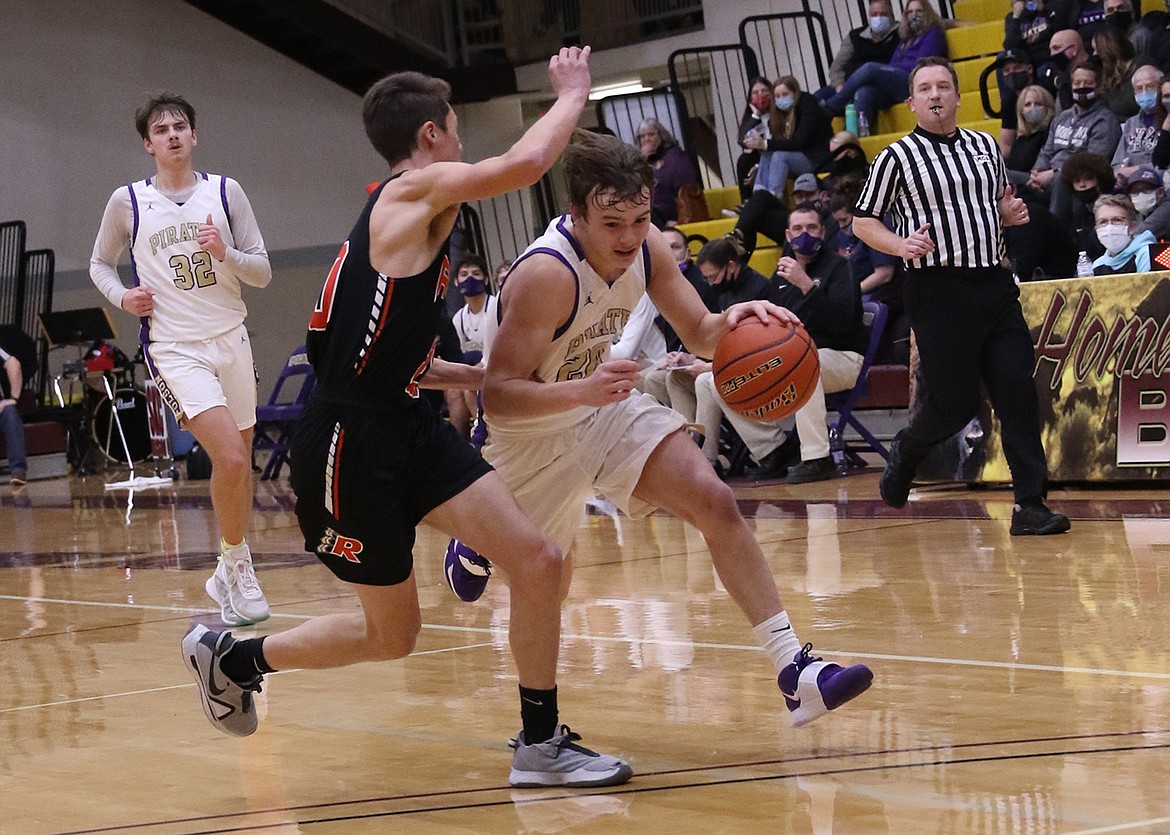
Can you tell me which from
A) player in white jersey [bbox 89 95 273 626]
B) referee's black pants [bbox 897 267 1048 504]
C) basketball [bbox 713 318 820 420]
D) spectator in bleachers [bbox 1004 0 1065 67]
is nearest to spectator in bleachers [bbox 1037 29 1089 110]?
spectator in bleachers [bbox 1004 0 1065 67]

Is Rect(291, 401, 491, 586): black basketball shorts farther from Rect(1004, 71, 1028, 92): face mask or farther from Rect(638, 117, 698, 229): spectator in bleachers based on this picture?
Rect(638, 117, 698, 229): spectator in bleachers

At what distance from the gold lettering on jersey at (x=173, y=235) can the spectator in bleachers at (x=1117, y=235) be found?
5104 millimetres

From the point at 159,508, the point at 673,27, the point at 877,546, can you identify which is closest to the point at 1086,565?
the point at 877,546

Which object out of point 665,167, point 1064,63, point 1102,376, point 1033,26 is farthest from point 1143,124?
point 665,167

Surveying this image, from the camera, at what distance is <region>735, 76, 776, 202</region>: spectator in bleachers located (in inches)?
550

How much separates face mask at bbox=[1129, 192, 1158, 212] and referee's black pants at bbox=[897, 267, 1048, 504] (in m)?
3.36

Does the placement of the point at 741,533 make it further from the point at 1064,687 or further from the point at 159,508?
the point at 159,508

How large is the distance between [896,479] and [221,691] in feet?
14.3

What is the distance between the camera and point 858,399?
10414 mm

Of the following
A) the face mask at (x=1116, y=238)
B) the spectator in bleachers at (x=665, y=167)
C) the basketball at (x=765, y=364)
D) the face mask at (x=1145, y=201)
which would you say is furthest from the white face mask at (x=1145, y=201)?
the basketball at (x=765, y=364)

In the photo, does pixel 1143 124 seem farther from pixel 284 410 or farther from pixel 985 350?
pixel 284 410

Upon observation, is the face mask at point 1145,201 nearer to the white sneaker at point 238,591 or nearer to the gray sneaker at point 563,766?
the white sneaker at point 238,591

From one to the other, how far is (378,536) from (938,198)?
13.5ft

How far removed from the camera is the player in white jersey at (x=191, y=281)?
6129 millimetres
